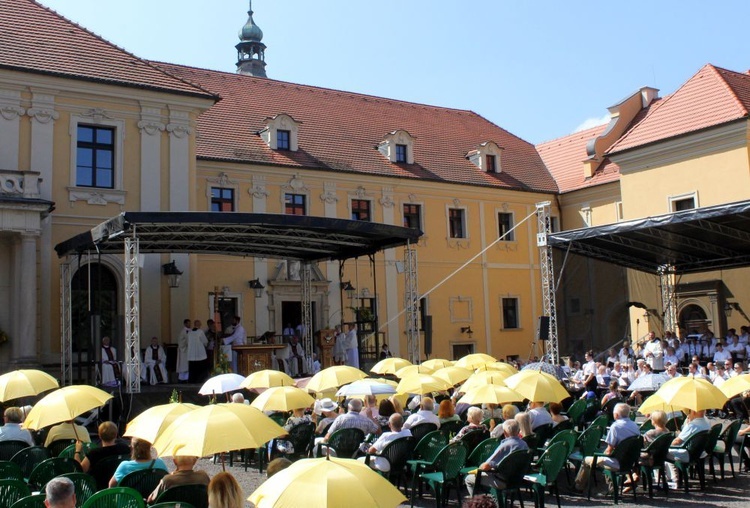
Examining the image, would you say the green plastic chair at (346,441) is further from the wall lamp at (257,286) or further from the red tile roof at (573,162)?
the red tile roof at (573,162)

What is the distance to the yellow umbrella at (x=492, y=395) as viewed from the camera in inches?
438

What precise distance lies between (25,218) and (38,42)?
5.92 metres

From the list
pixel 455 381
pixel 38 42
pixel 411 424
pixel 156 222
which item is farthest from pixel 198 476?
pixel 38 42

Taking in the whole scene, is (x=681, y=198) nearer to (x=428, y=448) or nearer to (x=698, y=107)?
(x=698, y=107)

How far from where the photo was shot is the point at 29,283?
19.0 metres

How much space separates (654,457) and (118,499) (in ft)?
22.2

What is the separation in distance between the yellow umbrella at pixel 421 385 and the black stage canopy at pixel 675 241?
967 centimetres

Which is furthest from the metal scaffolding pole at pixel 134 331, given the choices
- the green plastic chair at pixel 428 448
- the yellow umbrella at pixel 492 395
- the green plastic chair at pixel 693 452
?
the green plastic chair at pixel 693 452

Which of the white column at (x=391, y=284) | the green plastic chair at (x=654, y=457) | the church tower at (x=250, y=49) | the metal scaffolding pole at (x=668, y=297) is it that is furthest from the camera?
the church tower at (x=250, y=49)

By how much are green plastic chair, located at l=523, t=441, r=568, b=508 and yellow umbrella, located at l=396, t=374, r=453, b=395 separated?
11.7 feet

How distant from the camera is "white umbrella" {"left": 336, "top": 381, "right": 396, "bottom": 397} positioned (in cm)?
1198

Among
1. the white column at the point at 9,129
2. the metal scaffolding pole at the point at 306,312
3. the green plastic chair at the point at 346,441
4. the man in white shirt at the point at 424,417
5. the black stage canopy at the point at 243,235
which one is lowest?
the green plastic chair at the point at 346,441

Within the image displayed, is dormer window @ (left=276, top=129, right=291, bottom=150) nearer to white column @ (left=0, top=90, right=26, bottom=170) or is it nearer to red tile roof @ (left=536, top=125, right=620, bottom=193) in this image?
white column @ (left=0, top=90, right=26, bottom=170)

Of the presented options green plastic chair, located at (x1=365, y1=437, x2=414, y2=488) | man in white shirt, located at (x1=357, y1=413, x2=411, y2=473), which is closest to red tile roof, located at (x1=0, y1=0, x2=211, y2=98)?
man in white shirt, located at (x1=357, y1=413, x2=411, y2=473)
